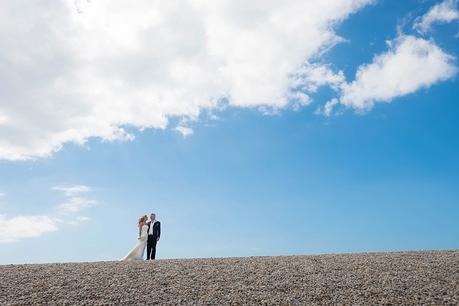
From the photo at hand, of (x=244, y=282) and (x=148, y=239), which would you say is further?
(x=148, y=239)

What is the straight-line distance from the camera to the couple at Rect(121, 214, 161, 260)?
69.5 feet

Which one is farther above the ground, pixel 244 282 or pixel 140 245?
pixel 140 245

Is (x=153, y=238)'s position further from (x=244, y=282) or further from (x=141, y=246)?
(x=244, y=282)

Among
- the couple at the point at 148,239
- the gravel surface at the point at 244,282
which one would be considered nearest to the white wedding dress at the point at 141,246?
the couple at the point at 148,239

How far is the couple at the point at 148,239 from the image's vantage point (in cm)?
2117

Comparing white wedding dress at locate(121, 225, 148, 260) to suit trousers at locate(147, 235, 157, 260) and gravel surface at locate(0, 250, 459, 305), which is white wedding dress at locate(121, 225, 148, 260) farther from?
gravel surface at locate(0, 250, 459, 305)

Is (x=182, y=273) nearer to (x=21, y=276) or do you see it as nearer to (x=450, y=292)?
(x=21, y=276)

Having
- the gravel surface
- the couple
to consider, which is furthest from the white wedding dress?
the gravel surface

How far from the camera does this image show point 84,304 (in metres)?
11.8

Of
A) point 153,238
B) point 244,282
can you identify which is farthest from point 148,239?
point 244,282

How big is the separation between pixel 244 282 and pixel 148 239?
29.5ft

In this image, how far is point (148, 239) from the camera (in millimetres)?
21234

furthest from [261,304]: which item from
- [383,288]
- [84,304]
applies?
[84,304]

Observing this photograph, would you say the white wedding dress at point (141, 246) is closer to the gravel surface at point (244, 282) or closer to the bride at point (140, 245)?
the bride at point (140, 245)
